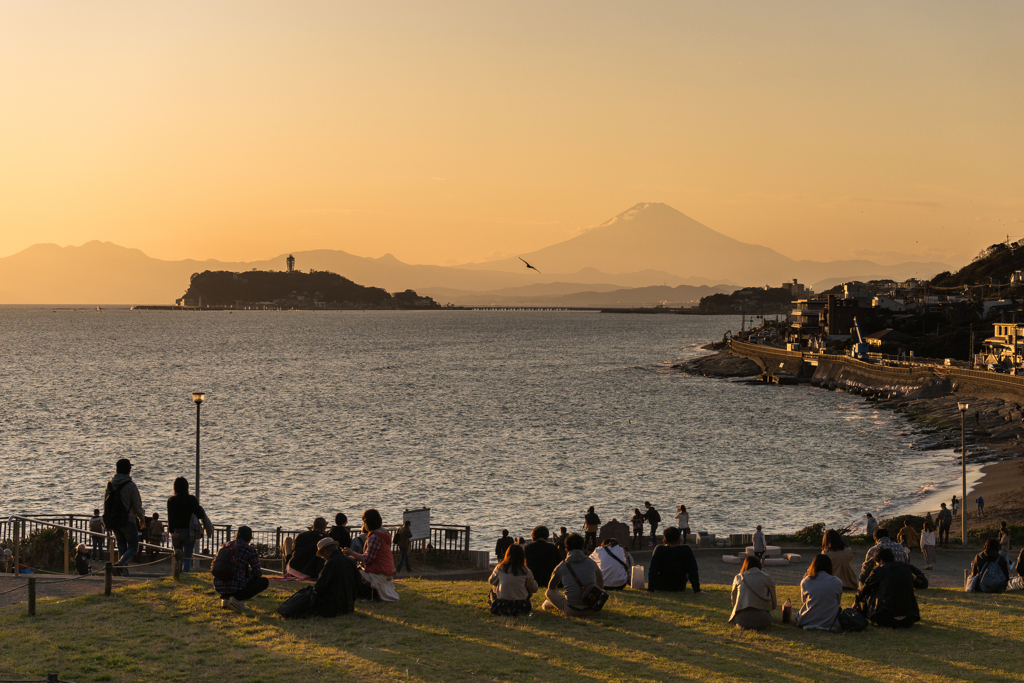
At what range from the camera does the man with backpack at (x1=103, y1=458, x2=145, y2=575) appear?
1359cm

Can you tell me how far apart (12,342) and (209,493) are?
184 metres

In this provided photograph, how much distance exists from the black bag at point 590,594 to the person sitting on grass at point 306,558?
403 centimetres

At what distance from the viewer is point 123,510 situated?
13.7 metres

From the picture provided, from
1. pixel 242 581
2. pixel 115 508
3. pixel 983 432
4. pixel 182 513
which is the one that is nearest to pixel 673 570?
pixel 242 581

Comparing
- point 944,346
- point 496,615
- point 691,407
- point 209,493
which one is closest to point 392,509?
point 209,493

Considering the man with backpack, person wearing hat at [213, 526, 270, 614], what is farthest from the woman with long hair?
the man with backpack

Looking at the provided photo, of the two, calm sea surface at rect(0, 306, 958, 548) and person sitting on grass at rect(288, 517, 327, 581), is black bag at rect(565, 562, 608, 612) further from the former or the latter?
calm sea surface at rect(0, 306, 958, 548)

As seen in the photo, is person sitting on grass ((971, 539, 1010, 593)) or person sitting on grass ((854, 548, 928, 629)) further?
person sitting on grass ((971, 539, 1010, 593))

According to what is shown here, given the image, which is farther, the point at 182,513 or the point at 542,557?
the point at 182,513

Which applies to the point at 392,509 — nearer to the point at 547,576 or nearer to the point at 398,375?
the point at 547,576

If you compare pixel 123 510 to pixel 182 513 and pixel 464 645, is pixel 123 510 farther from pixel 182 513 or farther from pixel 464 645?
pixel 464 645

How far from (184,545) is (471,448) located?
1588 inches

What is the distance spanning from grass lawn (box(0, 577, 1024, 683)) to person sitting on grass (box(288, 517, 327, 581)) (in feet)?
2.02

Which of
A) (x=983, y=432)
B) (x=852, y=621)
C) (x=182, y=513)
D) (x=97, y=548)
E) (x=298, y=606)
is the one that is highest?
(x=182, y=513)
